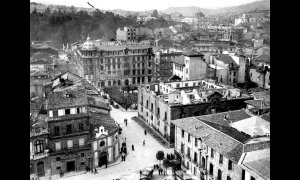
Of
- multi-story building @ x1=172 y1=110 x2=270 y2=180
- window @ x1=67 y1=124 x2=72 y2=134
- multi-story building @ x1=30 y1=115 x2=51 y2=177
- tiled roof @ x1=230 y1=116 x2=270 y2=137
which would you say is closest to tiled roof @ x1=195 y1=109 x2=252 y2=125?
multi-story building @ x1=172 y1=110 x2=270 y2=180

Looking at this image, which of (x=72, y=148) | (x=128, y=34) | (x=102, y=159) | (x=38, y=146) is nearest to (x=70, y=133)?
(x=72, y=148)

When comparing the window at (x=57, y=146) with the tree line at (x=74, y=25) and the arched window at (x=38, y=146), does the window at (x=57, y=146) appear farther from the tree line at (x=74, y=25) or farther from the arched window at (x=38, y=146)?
the tree line at (x=74, y=25)

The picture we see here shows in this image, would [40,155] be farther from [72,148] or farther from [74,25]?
[74,25]

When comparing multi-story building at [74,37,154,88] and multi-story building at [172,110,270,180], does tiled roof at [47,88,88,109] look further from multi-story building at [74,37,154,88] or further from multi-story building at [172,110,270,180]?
multi-story building at [74,37,154,88]
